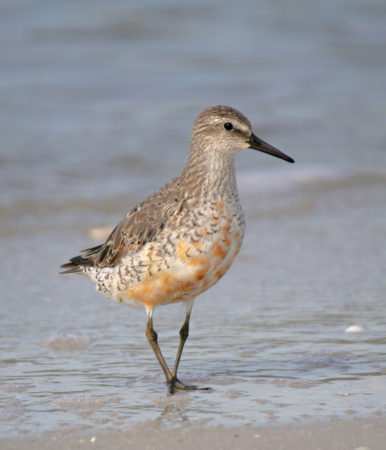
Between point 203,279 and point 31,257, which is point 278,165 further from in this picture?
point 203,279

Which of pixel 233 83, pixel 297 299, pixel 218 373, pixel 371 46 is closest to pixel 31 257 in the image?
pixel 297 299

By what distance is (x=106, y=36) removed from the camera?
1580 cm

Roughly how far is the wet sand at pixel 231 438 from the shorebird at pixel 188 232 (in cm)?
82

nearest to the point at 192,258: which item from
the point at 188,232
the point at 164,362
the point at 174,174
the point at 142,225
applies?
the point at 188,232

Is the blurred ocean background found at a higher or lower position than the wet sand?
higher

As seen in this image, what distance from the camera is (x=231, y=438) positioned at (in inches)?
174

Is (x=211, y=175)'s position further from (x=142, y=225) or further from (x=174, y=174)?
(x=174, y=174)

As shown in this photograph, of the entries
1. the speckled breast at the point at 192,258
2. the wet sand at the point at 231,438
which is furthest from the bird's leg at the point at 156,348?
the wet sand at the point at 231,438

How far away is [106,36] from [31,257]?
8.22 meters

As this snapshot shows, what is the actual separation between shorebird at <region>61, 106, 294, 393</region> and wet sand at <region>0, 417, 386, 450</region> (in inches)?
32.1

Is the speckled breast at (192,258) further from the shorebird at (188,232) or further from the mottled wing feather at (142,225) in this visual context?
the mottled wing feather at (142,225)

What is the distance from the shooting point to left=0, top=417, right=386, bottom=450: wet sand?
4.32 m

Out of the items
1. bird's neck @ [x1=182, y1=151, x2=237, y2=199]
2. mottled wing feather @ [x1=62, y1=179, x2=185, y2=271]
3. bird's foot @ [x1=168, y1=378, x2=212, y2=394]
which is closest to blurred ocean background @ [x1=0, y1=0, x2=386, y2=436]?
bird's foot @ [x1=168, y1=378, x2=212, y2=394]

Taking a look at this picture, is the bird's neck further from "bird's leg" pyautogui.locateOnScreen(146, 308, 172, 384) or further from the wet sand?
the wet sand
